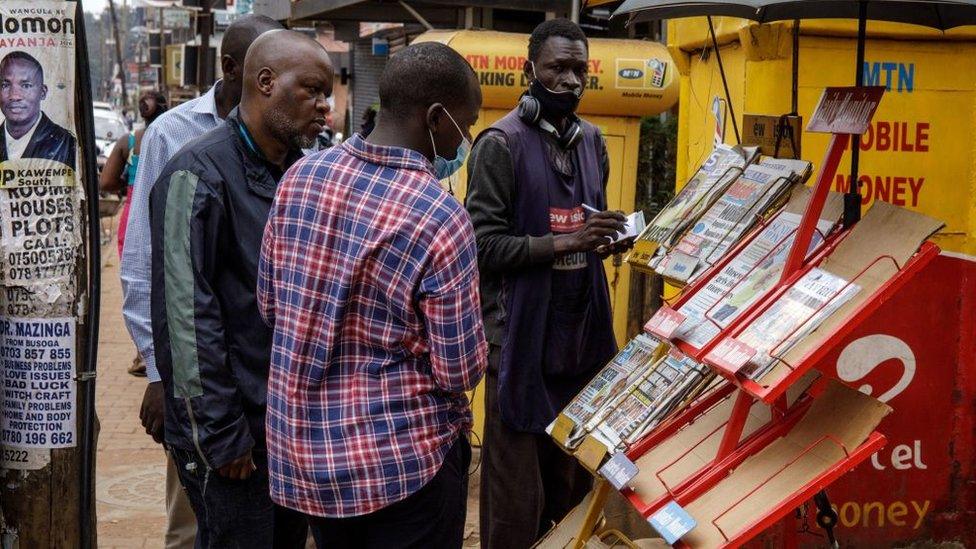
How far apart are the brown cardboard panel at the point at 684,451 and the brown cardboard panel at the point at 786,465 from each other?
0.38 feet

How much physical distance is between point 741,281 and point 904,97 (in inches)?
64.8

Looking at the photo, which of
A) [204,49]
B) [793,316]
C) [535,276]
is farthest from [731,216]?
[204,49]

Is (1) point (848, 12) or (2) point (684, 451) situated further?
(1) point (848, 12)

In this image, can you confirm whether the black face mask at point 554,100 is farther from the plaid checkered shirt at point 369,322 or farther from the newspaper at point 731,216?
the plaid checkered shirt at point 369,322

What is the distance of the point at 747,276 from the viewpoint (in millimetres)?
3387

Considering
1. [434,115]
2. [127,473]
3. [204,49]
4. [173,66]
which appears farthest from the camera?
[173,66]

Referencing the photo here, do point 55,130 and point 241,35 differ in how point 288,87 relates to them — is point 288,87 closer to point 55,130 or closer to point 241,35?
point 55,130

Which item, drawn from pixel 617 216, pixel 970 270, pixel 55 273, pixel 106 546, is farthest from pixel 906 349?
pixel 106 546

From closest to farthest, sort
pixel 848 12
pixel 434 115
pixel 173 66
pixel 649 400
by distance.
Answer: pixel 434 115 → pixel 649 400 → pixel 848 12 → pixel 173 66

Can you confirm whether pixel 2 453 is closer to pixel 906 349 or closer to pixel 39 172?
pixel 39 172

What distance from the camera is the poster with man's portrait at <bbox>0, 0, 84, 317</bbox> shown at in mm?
3609

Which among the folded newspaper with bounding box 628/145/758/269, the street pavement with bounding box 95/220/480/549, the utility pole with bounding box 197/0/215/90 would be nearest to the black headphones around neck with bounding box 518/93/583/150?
the folded newspaper with bounding box 628/145/758/269

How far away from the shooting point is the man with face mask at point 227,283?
10.6 feet

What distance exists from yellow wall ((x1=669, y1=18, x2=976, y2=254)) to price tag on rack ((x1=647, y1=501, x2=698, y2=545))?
188 centimetres
